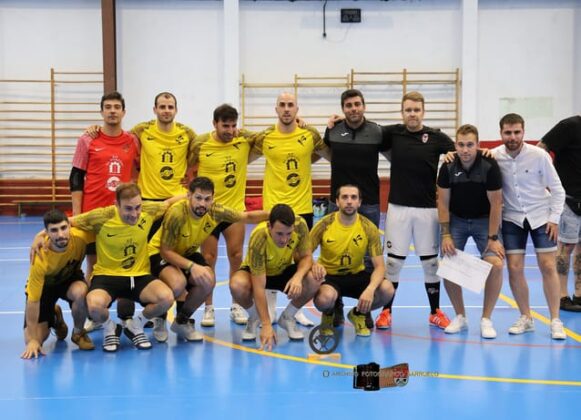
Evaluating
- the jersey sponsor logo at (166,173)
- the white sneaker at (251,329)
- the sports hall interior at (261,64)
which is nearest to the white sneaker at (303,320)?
the white sneaker at (251,329)

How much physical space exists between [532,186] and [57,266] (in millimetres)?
3945

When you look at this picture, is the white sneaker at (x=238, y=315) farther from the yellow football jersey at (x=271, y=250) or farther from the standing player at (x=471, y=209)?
the standing player at (x=471, y=209)

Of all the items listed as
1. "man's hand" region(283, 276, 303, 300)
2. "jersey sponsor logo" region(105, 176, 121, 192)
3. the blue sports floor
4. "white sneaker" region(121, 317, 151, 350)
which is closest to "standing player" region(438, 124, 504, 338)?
the blue sports floor

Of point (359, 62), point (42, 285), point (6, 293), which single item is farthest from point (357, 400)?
point (359, 62)

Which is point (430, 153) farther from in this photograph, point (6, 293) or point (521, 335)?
point (6, 293)

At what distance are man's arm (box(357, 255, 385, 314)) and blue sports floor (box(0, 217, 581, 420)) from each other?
303mm

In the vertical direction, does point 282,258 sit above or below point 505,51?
below

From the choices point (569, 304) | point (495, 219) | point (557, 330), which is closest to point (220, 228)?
point (495, 219)

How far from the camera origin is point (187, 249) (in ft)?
19.8

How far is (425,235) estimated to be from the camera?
6324 mm

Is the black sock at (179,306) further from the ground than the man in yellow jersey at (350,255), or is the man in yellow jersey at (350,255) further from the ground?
the man in yellow jersey at (350,255)

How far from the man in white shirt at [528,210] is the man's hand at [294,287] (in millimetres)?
1856

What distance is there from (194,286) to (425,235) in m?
2.09

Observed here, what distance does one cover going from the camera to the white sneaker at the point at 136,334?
18.7 ft
